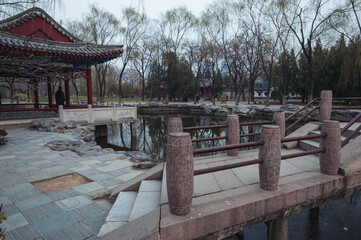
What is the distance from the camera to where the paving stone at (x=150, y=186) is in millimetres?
3436

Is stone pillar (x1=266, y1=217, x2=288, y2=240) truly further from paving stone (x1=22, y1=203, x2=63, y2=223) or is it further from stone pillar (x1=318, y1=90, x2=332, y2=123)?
stone pillar (x1=318, y1=90, x2=332, y2=123)

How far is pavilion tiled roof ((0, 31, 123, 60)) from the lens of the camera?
32.7ft

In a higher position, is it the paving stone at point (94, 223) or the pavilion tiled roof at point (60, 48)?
the pavilion tiled roof at point (60, 48)

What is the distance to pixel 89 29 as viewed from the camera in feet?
87.9

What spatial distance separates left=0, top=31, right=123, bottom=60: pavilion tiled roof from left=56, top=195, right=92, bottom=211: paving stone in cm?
898

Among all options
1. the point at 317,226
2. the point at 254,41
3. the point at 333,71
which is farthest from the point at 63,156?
the point at 333,71

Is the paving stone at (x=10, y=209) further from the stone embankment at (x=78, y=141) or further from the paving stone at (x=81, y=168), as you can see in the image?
the stone embankment at (x=78, y=141)

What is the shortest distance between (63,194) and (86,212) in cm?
90

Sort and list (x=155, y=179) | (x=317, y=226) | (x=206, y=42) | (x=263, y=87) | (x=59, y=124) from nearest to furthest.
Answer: (x=155, y=179)
(x=317, y=226)
(x=59, y=124)
(x=206, y=42)
(x=263, y=87)

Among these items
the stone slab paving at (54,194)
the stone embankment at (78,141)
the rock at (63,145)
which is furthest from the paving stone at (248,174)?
the rock at (63,145)

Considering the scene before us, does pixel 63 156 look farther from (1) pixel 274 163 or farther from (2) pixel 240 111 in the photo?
(2) pixel 240 111

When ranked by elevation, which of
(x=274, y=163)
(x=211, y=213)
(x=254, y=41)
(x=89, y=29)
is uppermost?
(x=89, y=29)

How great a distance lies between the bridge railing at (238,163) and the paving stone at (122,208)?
2.81ft

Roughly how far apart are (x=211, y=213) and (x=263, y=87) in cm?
5020
